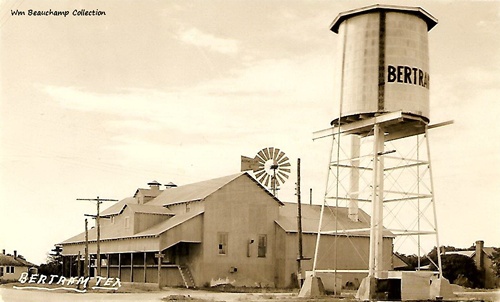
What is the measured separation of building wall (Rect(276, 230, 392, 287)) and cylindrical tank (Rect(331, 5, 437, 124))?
14.7m

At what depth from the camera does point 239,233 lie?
152 feet

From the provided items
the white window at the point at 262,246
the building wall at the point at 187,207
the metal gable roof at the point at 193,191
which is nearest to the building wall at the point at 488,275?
the white window at the point at 262,246

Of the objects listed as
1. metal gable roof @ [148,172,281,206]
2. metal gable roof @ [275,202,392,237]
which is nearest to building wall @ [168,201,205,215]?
metal gable roof @ [148,172,281,206]

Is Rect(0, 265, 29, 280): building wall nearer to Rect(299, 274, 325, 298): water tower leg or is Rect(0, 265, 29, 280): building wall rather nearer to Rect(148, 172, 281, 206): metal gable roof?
Rect(148, 172, 281, 206): metal gable roof

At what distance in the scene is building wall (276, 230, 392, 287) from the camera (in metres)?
48.0

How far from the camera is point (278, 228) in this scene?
48.4 m

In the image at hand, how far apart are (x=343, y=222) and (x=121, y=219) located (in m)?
16.0

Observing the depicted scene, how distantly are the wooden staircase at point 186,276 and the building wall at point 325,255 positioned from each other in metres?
6.06

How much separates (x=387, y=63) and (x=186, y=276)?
2008 cm

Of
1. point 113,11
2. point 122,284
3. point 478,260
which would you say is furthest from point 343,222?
point 113,11

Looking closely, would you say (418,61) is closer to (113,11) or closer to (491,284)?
(113,11)

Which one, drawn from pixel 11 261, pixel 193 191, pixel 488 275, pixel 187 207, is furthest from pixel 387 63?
pixel 11 261

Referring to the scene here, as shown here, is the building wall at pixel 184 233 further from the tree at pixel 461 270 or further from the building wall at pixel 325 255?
the tree at pixel 461 270

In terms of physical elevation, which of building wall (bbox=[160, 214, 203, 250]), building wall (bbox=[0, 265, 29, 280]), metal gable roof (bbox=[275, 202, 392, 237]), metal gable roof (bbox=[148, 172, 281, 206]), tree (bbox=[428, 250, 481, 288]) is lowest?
building wall (bbox=[0, 265, 29, 280])
